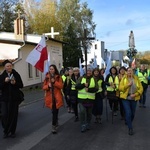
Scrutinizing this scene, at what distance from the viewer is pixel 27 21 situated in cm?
5275

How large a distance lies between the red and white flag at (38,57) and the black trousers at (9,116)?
149 cm

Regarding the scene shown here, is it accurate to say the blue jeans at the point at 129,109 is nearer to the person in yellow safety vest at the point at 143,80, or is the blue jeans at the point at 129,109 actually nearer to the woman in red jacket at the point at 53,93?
the woman in red jacket at the point at 53,93

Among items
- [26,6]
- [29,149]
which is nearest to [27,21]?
[26,6]

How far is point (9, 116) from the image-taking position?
8078 mm

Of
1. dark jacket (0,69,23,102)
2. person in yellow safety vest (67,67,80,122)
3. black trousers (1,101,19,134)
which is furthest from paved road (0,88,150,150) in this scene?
dark jacket (0,69,23,102)

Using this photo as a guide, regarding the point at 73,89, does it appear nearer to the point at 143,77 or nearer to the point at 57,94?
the point at 57,94

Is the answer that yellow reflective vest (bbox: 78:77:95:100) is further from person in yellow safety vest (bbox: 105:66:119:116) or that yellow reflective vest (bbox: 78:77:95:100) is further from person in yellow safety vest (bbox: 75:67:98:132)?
person in yellow safety vest (bbox: 105:66:119:116)

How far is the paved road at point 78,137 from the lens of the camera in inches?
275

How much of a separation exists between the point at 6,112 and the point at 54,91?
1.29m

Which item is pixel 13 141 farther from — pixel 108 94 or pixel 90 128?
pixel 108 94

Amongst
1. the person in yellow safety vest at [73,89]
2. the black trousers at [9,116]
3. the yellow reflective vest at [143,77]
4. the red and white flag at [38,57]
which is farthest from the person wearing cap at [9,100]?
the yellow reflective vest at [143,77]

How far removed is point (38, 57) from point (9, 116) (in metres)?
1.98

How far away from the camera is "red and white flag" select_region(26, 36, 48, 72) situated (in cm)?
915

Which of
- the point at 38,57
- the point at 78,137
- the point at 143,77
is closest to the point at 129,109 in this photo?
the point at 78,137
